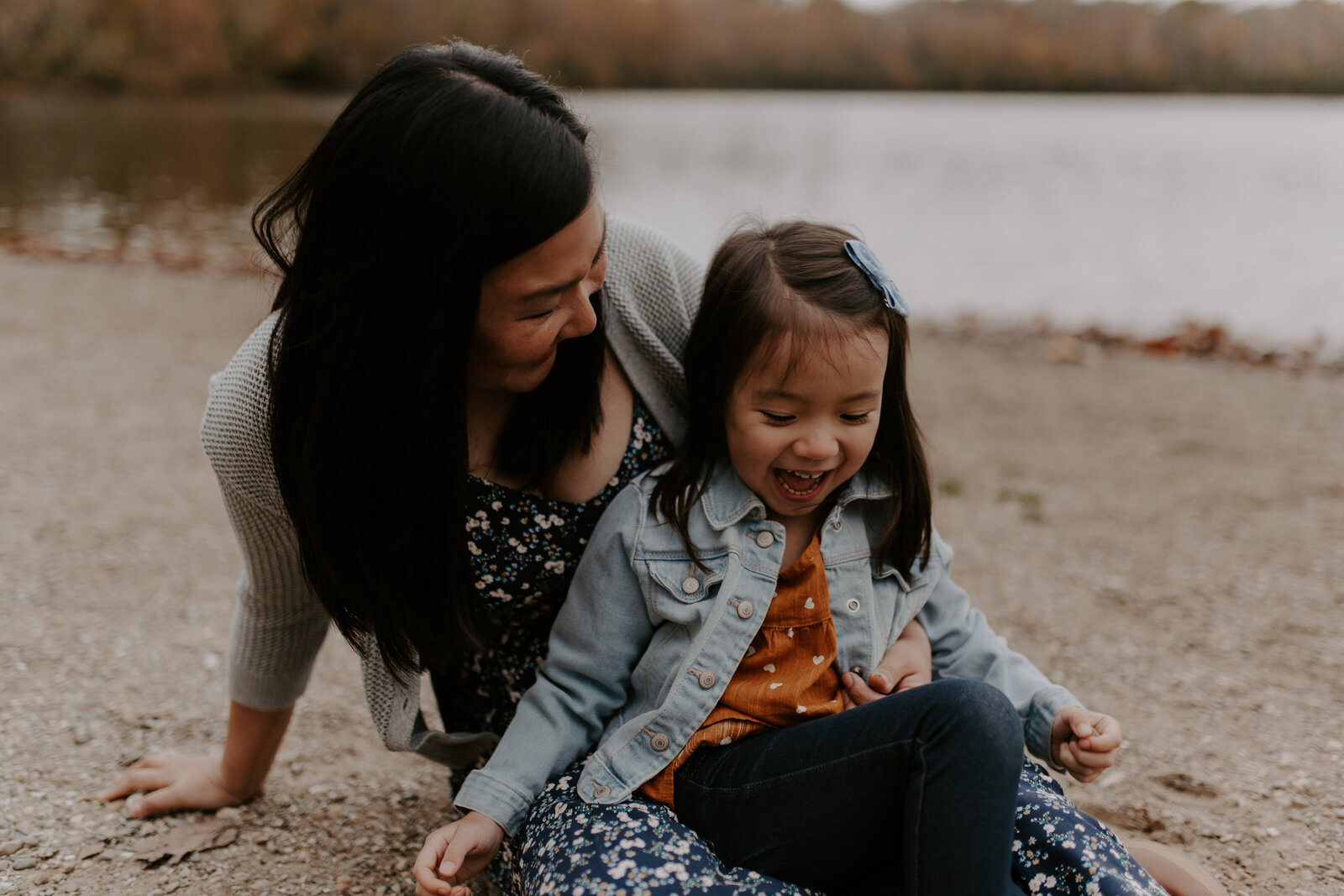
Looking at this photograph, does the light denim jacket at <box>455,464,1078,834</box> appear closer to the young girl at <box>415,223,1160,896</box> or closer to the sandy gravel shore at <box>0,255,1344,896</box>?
the young girl at <box>415,223,1160,896</box>

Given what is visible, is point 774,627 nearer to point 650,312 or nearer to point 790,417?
point 790,417

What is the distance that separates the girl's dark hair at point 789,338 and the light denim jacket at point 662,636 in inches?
1.4

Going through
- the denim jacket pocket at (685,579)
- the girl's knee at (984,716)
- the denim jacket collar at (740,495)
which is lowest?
the denim jacket pocket at (685,579)

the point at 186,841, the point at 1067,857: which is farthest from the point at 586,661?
the point at 186,841

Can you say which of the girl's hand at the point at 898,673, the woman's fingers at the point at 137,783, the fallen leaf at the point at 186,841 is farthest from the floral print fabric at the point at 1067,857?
the woman's fingers at the point at 137,783

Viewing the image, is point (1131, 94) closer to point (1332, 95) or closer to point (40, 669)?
point (1332, 95)

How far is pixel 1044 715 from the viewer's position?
1.82 m

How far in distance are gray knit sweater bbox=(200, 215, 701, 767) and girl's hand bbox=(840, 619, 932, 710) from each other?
1.82 ft

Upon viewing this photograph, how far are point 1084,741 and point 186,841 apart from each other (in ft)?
5.82

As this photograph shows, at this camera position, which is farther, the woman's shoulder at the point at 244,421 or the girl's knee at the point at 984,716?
the woman's shoulder at the point at 244,421

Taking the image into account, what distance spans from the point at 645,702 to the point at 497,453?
494mm

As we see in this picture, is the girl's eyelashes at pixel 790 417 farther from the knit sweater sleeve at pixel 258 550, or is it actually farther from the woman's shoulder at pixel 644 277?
the knit sweater sleeve at pixel 258 550

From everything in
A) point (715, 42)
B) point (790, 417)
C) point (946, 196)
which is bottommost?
point (715, 42)

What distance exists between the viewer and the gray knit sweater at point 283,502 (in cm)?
178
